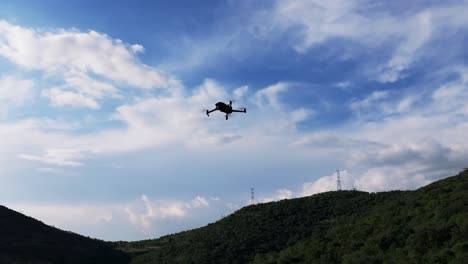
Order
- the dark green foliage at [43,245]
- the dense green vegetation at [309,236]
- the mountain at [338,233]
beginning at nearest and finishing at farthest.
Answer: the mountain at [338,233] → the dense green vegetation at [309,236] → the dark green foliage at [43,245]

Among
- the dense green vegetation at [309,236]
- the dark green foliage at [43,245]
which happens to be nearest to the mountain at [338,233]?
the dense green vegetation at [309,236]

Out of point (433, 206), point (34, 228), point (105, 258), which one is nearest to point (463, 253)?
point (433, 206)

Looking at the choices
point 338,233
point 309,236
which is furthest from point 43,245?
point 338,233

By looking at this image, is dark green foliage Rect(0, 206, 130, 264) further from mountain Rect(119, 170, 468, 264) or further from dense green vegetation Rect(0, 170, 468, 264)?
mountain Rect(119, 170, 468, 264)

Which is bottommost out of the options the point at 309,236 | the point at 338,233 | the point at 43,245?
the point at 338,233

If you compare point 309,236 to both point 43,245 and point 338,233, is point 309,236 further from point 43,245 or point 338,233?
point 43,245

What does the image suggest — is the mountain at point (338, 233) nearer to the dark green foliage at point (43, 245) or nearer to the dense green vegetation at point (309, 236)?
the dense green vegetation at point (309, 236)
